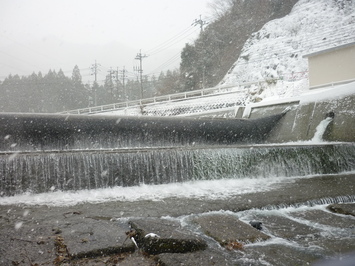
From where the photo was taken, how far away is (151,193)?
4.77 metres

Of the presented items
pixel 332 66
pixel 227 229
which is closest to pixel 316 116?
pixel 332 66

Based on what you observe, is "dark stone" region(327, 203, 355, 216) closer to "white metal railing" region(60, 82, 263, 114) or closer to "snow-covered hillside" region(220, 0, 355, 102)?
"white metal railing" region(60, 82, 263, 114)

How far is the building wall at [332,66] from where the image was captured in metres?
11.6

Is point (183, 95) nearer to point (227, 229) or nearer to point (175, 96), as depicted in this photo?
point (175, 96)

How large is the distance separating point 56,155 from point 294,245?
386 centimetres

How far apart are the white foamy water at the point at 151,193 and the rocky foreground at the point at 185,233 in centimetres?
36

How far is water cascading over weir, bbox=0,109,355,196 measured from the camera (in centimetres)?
465

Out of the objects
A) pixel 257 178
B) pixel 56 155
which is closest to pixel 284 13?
pixel 257 178

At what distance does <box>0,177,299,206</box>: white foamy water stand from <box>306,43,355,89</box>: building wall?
8.53 m

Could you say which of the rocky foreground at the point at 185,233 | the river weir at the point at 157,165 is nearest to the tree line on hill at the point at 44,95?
the river weir at the point at 157,165

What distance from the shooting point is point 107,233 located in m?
2.61

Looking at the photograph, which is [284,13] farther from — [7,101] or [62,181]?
[7,101]

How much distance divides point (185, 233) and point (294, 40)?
1055 inches

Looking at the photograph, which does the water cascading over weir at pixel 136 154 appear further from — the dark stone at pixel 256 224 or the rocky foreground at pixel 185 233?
the dark stone at pixel 256 224
